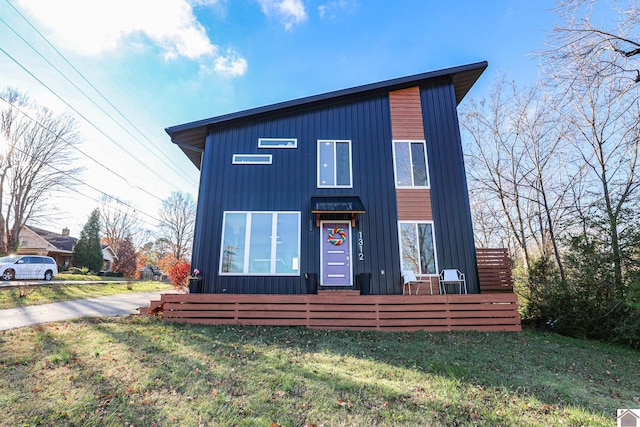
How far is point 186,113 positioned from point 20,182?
52.8ft

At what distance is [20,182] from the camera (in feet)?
67.3

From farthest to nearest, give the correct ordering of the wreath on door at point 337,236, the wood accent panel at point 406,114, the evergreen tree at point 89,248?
the evergreen tree at point 89,248 → the wood accent panel at point 406,114 → the wreath on door at point 337,236

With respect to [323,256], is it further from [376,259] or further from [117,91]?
[117,91]

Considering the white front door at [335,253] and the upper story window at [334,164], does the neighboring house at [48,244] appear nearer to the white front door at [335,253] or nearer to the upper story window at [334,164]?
the upper story window at [334,164]

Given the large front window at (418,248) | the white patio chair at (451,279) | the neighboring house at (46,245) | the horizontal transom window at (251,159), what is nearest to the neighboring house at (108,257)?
the neighboring house at (46,245)

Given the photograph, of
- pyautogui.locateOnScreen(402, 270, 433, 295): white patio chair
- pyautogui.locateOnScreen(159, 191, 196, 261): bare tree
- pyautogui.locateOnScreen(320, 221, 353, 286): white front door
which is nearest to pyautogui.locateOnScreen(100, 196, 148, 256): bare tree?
pyautogui.locateOnScreen(159, 191, 196, 261): bare tree

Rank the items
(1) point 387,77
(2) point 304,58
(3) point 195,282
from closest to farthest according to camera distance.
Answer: (3) point 195,282 → (1) point 387,77 → (2) point 304,58

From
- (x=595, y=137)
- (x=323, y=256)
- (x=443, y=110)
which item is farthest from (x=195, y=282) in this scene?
(x=595, y=137)

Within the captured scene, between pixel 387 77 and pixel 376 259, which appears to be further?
pixel 387 77

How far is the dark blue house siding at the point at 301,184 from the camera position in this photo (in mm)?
8211

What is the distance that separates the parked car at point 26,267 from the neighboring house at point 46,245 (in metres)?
9.75

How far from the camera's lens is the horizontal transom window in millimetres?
8930

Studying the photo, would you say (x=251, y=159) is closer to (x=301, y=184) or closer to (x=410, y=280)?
(x=301, y=184)

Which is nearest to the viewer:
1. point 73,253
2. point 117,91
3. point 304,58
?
point 304,58
